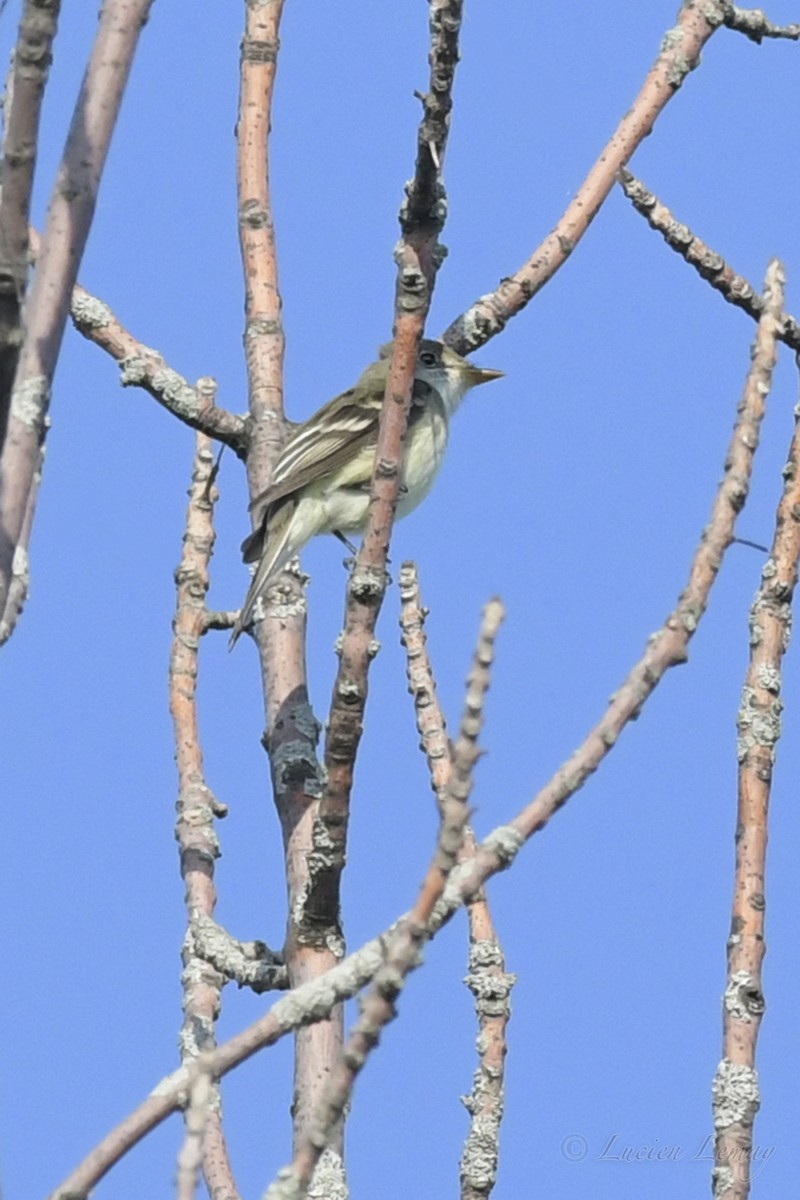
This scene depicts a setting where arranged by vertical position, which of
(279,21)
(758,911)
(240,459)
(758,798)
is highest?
(279,21)

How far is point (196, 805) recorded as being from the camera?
171 inches

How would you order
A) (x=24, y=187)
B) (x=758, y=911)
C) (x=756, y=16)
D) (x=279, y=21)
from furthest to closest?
(x=279, y=21) → (x=756, y=16) → (x=758, y=911) → (x=24, y=187)

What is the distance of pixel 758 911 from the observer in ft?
11.6

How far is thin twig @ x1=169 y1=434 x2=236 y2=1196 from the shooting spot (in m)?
3.60

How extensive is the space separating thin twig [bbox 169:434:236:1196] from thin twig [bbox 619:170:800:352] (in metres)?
1.24

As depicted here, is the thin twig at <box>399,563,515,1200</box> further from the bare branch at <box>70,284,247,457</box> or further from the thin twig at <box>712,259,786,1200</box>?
the bare branch at <box>70,284,247,457</box>

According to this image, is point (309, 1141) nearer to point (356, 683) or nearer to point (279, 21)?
point (356, 683)

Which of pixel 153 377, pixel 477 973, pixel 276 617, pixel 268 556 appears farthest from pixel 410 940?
pixel 268 556

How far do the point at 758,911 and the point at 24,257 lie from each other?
6.46ft

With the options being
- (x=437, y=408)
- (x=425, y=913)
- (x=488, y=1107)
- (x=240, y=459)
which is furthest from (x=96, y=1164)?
(x=437, y=408)

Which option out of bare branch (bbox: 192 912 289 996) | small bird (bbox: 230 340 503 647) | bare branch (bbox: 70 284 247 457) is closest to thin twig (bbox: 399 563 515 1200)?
bare branch (bbox: 192 912 289 996)

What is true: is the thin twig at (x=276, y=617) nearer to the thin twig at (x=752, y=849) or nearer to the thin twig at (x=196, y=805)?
the thin twig at (x=196, y=805)

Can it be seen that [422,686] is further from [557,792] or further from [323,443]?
[323,443]

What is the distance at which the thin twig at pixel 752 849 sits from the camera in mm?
3395
